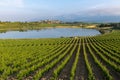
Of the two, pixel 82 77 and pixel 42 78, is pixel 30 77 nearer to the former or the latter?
pixel 42 78

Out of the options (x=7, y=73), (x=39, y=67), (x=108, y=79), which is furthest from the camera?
(x=39, y=67)

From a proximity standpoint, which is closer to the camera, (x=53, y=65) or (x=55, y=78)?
(x=55, y=78)

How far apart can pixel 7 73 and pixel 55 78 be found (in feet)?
14.3

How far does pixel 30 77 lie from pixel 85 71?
15.6 feet

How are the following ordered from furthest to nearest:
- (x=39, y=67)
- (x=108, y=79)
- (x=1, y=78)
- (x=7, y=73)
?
(x=39, y=67)
(x=7, y=73)
(x=1, y=78)
(x=108, y=79)

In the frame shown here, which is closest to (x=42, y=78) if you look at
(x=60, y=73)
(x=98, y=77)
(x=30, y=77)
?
(x=30, y=77)

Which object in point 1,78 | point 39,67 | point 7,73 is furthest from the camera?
point 39,67

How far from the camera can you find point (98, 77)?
17797 millimetres

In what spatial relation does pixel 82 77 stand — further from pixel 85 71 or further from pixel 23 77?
pixel 23 77

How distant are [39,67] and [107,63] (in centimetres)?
665

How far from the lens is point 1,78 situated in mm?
17703

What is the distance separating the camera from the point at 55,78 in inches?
675

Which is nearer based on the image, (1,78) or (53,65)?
(1,78)

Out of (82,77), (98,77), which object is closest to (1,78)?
(82,77)
